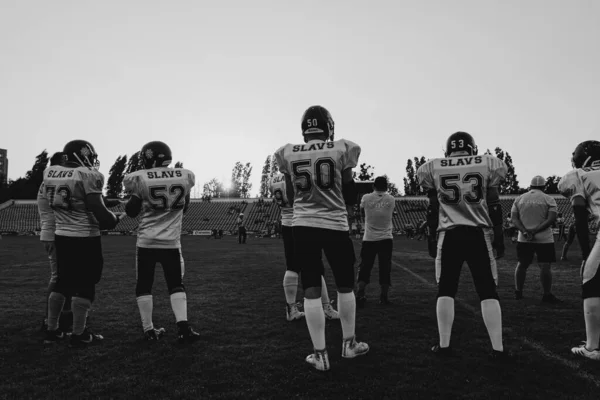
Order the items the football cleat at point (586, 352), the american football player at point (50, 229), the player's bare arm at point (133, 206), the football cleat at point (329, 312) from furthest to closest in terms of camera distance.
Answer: the football cleat at point (329, 312), the american football player at point (50, 229), the player's bare arm at point (133, 206), the football cleat at point (586, 352)

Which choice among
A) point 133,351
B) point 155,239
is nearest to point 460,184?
point 155,239

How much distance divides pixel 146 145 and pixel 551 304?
6.67m

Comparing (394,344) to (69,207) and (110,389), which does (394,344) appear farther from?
(69,207)

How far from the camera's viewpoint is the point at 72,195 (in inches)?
185

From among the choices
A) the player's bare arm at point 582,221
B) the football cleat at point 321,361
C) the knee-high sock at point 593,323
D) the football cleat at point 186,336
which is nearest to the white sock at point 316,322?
the football cleat at point 321,361

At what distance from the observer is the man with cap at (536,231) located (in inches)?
281

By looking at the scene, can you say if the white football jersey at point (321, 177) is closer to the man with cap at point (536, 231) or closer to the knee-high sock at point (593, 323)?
the knee-high sock at point (593, 323)

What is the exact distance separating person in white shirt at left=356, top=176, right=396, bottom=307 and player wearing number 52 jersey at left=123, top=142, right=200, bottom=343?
10.7 feet

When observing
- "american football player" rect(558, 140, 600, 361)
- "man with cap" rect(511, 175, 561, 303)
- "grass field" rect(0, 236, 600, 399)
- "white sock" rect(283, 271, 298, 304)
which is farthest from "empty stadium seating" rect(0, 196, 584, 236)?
"american football player" rect(558, 140, 600, 361)

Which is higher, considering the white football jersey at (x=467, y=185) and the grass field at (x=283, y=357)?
the white football jersey at (x=467, y=185)

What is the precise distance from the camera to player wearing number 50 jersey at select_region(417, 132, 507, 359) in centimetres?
411

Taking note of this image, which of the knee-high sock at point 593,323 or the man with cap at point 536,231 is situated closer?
the knee-high sock at point 593,323

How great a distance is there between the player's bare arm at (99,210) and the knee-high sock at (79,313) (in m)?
0.85

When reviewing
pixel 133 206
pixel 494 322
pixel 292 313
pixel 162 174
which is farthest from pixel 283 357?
pixel 162 174
